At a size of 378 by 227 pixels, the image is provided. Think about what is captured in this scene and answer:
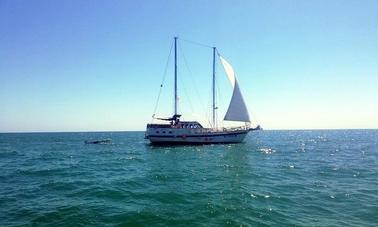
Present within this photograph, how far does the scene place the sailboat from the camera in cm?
5950

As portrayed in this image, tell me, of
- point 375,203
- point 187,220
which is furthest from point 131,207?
point 375,203

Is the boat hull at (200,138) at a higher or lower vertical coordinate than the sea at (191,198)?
higher

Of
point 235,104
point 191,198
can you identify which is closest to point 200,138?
point 235,104

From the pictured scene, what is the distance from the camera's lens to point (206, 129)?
2464 inches

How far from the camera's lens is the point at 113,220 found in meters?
13.4

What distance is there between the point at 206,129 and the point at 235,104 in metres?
7.38

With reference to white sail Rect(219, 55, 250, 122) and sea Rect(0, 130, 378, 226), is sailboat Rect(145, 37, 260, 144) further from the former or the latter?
sea Rect(0, 130, 378, 226)

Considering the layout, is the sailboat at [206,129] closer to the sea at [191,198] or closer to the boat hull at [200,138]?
the boat hull at [200,138]

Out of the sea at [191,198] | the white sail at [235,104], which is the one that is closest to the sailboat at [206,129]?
the white sail at [235,104]

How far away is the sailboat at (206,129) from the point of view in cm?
5950

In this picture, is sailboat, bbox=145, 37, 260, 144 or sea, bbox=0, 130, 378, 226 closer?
sea, bbox=0, 130, 378, 226

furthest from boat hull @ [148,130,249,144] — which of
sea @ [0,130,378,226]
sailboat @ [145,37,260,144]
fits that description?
sea @ [0,130,378,226]

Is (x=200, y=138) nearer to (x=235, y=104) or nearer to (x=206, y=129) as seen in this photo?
(x=206, y=129)

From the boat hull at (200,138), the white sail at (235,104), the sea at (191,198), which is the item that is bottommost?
the sea at (191,198)
